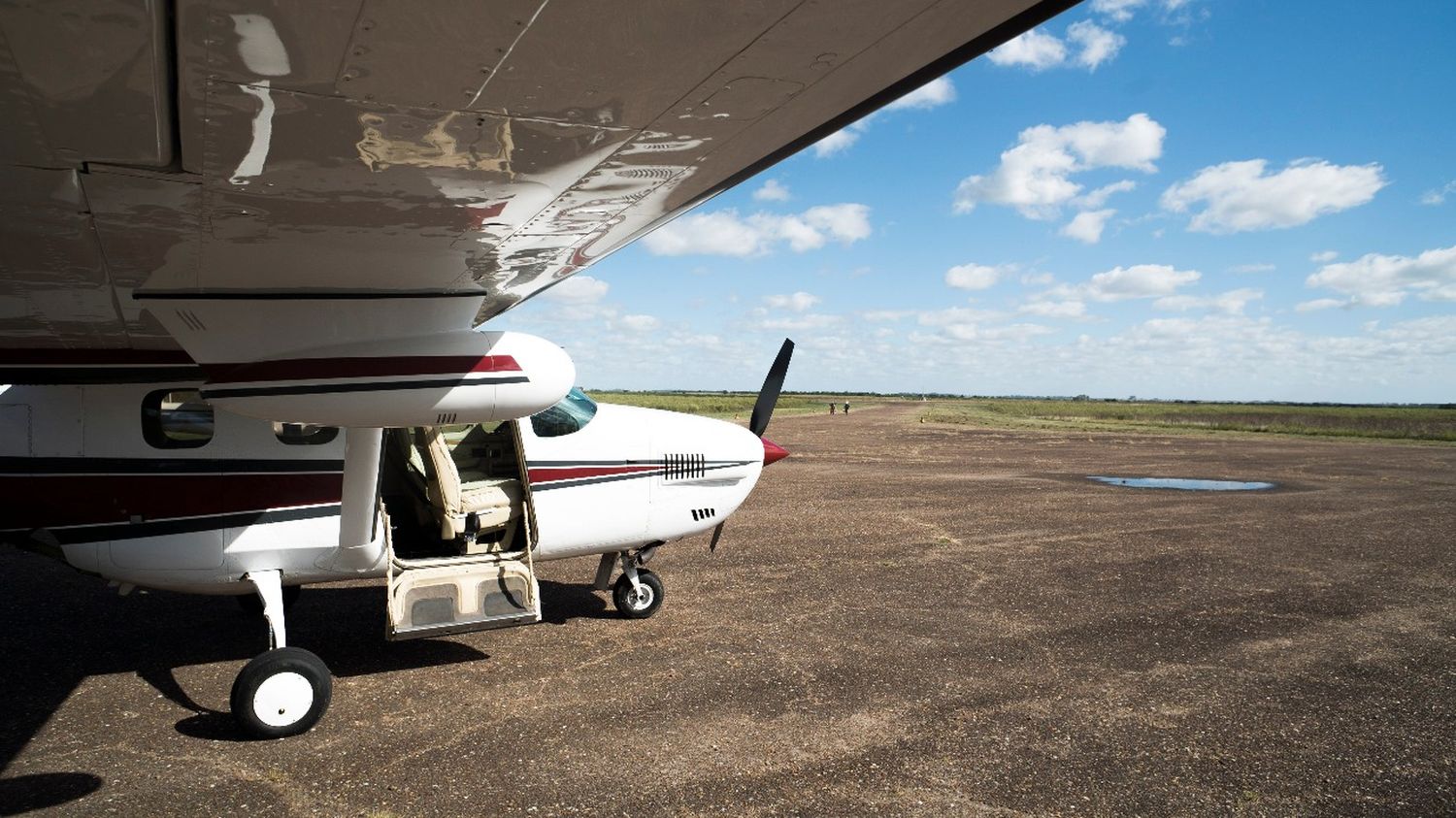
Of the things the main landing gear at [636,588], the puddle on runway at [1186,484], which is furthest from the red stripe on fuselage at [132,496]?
the puddle on runway at [1186,484]

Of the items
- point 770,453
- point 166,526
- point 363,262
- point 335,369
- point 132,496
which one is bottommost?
point 166,526

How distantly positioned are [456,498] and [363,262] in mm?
3762

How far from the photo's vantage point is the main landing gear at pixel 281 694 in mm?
5422

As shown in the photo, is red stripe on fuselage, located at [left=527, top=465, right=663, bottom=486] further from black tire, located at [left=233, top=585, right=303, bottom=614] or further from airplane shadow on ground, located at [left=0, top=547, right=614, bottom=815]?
black tire, located at [left=233, top=585, right=303, bottom=614]

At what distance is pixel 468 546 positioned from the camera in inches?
294

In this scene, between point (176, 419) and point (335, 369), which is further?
point (176, 419)

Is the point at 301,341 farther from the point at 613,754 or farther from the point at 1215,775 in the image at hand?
the point at 1215,775

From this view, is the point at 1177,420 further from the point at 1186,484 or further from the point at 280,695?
the point at 280,695

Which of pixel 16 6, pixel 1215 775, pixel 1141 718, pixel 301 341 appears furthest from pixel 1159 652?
pixel 16 6

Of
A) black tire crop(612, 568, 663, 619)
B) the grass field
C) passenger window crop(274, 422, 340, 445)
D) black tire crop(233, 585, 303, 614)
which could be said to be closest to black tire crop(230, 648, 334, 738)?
passenger window crop(274, 422, 340, 445)

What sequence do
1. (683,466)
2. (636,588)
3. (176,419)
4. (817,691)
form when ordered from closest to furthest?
(817,691)
(176,419)
(683,466)
(636,588)

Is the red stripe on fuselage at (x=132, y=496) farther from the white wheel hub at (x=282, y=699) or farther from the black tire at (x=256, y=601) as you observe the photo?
the black tire at (x=256, y=601)

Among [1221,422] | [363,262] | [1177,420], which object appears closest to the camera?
[363,262]

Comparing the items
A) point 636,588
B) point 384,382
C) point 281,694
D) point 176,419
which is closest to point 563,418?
point 636,588
